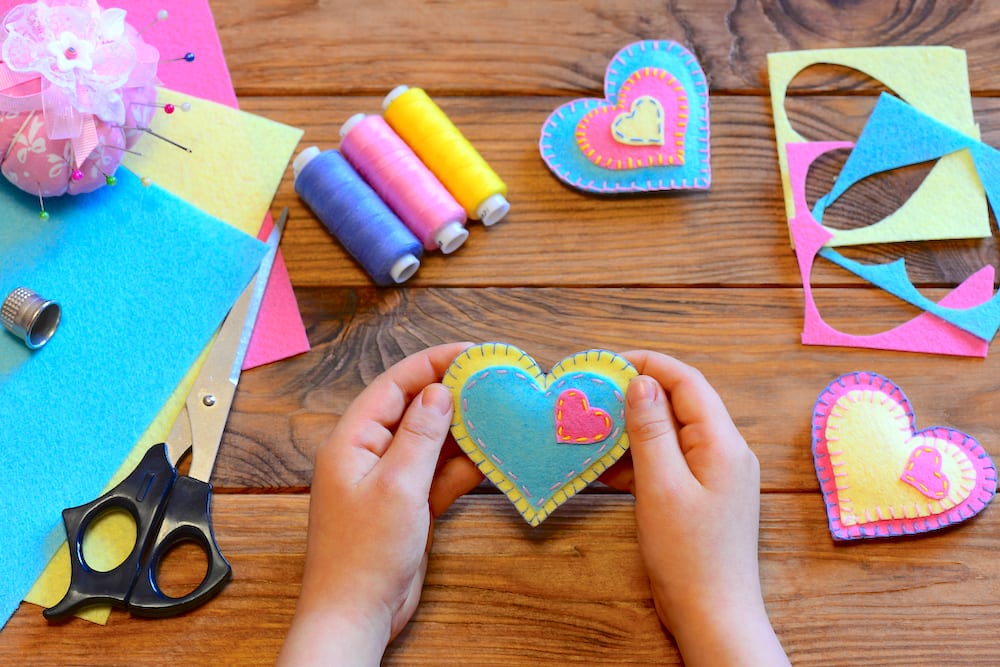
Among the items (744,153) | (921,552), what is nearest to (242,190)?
(744,153)

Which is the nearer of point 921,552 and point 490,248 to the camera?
point 921,552

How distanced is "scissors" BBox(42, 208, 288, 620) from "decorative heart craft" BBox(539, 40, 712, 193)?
395 mm

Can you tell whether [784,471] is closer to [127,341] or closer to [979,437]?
[979,437]

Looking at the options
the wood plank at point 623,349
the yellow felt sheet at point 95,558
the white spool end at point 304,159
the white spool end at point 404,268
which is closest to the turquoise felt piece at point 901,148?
the wood plank at point 623,349

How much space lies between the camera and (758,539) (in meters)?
0.80

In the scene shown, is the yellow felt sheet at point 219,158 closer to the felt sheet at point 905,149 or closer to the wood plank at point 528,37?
the wood plank at point 528,37

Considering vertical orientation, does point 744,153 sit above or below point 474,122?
below

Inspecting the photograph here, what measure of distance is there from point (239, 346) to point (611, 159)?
0.44 metres

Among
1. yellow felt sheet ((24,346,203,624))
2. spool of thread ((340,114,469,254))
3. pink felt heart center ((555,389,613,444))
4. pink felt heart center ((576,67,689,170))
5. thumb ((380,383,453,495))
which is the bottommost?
pink felt heart center ((555,389,613,444))

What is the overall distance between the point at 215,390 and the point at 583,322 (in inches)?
14.8

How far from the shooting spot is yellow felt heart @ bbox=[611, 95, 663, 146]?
91cm

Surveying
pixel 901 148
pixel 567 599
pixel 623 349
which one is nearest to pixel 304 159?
pixel 623 349

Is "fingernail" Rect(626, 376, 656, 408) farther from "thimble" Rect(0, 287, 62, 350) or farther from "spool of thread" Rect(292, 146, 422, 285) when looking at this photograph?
"thimble" Rect(0, 287, 62, 350)

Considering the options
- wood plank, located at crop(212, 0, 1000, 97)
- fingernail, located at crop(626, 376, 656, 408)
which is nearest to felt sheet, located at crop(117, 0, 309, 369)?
wood plank, located at crop(212, 0, 1000, 97)
